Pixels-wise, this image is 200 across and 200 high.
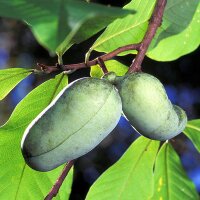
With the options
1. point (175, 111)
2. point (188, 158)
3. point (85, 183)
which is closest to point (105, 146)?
point (85, 183)

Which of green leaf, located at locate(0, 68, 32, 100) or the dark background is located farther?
the dark background

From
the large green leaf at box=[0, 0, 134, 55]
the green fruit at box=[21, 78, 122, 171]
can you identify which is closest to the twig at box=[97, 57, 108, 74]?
the green fruit at box=[21, 78, 122, 171]

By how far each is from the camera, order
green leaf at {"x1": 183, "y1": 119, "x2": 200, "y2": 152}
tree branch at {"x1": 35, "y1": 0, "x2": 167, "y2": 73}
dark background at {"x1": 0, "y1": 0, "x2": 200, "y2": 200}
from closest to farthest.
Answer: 1. tree branch at {"x1": 35, "y1": 0, "x2": 167, "y2": 73}
2. green leaf at {"x1": 183, "y1": 119, "x2": 200, "y2": 152}
3. dark background at {"x1": 0, "y1": 0, "x2": 200, "y2": 200}

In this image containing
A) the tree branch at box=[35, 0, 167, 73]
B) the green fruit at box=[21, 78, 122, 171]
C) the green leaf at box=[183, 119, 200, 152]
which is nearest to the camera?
the green fruit at box=[21, 78, 122, 171]

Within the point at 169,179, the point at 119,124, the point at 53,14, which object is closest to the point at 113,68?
the point at 169,179

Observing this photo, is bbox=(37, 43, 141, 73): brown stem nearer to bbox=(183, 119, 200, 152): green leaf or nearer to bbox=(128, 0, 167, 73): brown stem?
bbox=(128, 0, 167, 73): brown stem

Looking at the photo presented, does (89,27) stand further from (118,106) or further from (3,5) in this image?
(3,5)

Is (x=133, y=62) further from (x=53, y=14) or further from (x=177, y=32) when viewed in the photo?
(x=53, y=14)
